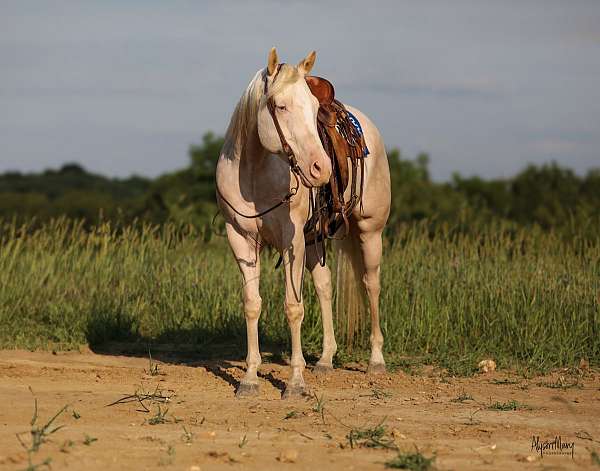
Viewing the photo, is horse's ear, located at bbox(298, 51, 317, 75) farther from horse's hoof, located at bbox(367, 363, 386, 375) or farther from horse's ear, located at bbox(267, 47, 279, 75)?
horse's hoof, located at bbox(367, 363, 386, 375)

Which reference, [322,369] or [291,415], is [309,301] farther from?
[291,415]

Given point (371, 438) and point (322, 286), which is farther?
point (322, 286)

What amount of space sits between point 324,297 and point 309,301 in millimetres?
904

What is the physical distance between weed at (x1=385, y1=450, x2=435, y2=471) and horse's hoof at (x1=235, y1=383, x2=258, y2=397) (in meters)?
2.07

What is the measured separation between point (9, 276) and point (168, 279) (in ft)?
5.52

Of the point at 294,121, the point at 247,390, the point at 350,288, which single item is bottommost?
the point at 247,390

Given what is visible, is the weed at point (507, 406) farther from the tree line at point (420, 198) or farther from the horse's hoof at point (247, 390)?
the tree line at point (420, 198)

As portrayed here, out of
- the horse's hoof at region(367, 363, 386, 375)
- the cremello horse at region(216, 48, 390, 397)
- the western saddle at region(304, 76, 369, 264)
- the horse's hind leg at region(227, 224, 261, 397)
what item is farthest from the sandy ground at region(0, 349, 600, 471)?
the western saddle at region(304, 76, 369, 264)

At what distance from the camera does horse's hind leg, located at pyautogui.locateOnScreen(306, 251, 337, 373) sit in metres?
7.71

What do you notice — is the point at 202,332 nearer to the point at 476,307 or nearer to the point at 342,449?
the point at 476,307

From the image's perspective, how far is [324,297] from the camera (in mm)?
7891

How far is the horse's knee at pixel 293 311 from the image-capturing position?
21.6ft

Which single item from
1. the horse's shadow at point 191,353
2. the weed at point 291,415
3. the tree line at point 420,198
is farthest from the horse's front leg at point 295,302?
the tree line at point 420,198

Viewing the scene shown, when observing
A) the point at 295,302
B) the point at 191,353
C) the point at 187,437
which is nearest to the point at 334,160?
the point at 295,302
